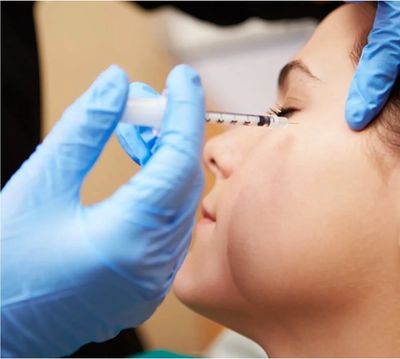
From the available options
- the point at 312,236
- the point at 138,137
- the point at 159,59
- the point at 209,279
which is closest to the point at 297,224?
the point at 312,236

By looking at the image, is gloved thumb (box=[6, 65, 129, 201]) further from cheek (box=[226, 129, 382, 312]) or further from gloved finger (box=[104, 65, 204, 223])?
cheek (box=[226, 129, 382, 312])

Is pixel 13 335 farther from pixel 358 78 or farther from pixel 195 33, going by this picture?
pixel 195 33

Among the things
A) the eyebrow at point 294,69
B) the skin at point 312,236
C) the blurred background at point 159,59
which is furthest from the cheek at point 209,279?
the blurred background at point 159,59

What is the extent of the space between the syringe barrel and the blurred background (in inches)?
33.6

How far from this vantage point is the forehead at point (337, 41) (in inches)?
34.6

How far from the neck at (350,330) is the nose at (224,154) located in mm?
257

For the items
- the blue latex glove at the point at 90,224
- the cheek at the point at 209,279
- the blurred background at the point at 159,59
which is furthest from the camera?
the blurred background at the point at 159,59

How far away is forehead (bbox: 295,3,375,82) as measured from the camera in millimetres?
879

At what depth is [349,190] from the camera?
80 cm

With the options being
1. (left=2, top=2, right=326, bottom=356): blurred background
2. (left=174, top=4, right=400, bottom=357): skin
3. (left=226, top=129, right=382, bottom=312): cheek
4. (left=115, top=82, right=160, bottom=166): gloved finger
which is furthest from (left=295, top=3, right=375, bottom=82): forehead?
(left=2, top=2, right=326, bottom=356): blurred background

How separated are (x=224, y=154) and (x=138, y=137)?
0.54ft

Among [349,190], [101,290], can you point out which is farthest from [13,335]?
[349,190]

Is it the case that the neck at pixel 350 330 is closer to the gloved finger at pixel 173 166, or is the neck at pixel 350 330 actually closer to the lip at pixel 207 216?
the lip at pixel 207 216

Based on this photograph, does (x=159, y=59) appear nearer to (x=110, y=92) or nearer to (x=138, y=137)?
(x=138, y=137)
